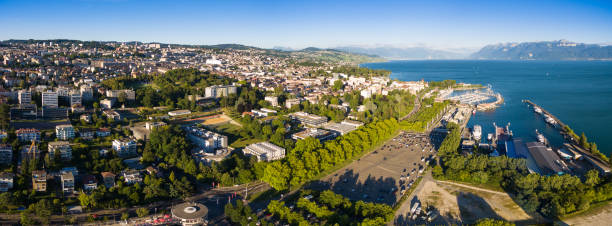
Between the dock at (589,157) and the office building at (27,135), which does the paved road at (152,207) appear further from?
the dock at (589,157)

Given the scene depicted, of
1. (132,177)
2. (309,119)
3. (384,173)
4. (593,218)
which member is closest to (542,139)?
(593,218)

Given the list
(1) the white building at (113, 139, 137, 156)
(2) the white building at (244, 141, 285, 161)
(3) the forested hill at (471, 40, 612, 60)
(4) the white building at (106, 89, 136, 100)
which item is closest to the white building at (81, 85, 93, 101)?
(4) the white building at (106, 89, 136, 100)

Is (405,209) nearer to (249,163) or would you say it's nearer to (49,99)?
(249,163)

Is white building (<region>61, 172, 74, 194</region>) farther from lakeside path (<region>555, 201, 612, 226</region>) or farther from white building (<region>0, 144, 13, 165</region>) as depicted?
lakeside path (<region>555, 201, 612, 226</region>)

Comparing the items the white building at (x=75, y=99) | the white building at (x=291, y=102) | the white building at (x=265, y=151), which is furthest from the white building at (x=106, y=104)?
the white building at (x=291, y=102)

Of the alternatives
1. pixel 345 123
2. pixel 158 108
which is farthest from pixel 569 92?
pixel 158 108
